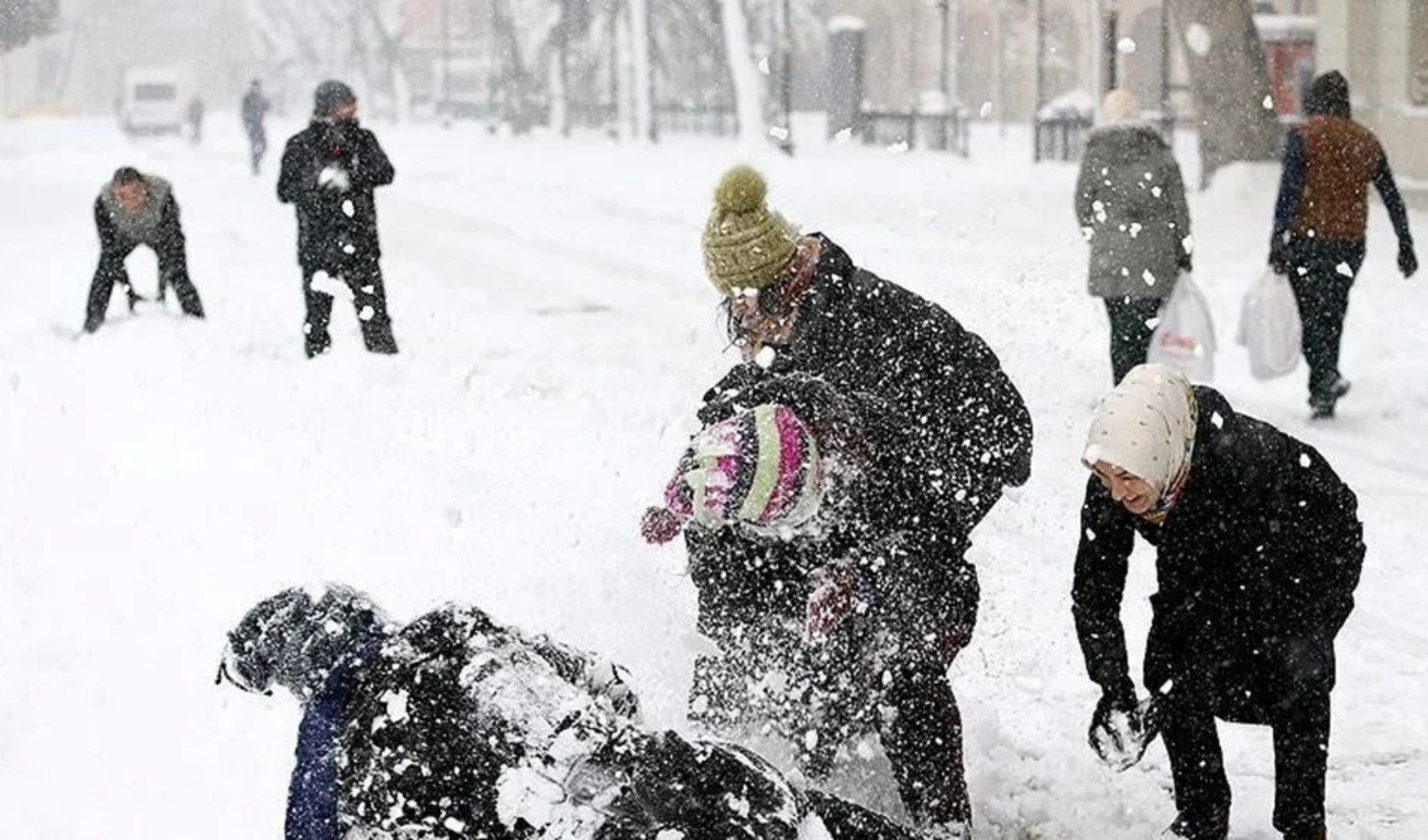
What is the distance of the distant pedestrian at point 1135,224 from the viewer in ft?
33.3

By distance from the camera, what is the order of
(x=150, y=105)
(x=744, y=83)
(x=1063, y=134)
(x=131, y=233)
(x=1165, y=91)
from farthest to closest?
(x=150, y=105), (x=744, y=83), (x=1063, y=134), (x=1165, y=91), (x=131, y=233)

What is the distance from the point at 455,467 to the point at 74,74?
98.4m

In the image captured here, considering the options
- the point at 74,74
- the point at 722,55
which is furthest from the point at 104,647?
the point at 74,74

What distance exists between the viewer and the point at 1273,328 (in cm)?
1017

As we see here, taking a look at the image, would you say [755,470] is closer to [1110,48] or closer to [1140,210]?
[1140,210]

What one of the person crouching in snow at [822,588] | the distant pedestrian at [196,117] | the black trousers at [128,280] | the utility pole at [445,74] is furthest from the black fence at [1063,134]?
the utility pole at [445,74]

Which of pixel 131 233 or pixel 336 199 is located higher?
pixel 336 199

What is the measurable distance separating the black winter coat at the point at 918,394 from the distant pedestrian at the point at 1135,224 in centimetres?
558

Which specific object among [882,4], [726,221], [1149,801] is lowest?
[1149,801]

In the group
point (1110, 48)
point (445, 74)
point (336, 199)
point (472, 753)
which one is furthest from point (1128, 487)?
point (445, 74)

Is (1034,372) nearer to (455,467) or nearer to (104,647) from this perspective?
(455,467)

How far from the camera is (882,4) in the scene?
57375mm

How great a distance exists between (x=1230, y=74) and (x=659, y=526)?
17490mm

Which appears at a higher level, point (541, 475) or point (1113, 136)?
point (1113, 136)
